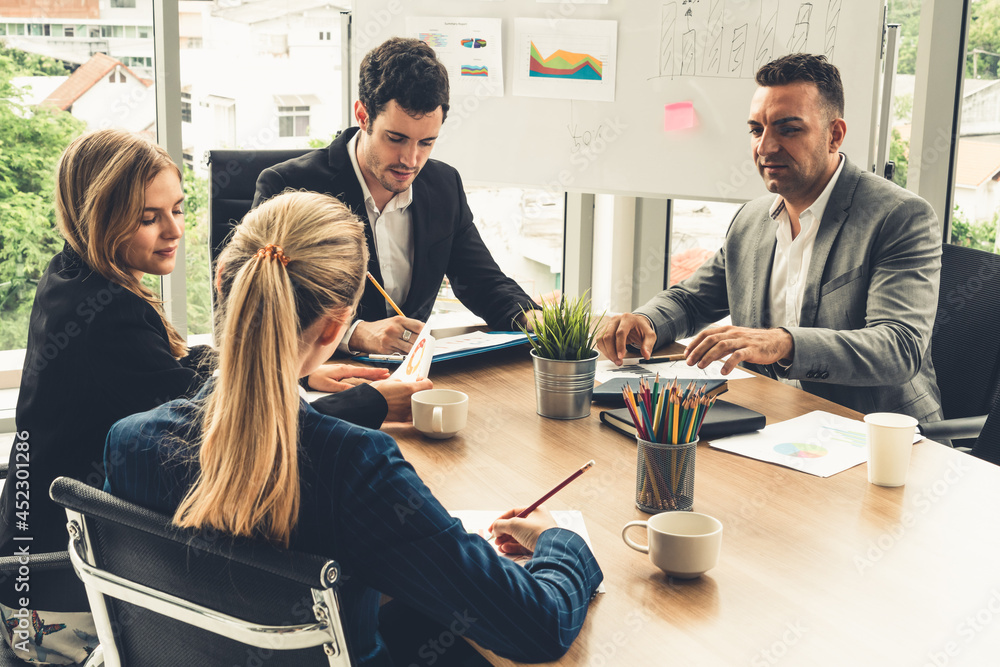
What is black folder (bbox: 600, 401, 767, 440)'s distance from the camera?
4.79 feet

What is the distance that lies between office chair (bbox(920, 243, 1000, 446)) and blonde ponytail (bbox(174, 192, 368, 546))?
1482 millimetres

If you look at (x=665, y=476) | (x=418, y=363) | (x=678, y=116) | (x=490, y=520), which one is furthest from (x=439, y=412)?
(x=678, y=116)

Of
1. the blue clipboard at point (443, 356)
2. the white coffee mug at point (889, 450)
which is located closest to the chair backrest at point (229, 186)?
the blue clipboard at point (443, 356)

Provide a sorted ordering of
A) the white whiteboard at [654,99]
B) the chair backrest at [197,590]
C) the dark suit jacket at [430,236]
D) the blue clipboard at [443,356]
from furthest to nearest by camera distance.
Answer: the white whiteboard at [654,99] → the dark suit jacket at [430,236] → the blue clipboard at [443,356] → the chair backrest at [197,590]

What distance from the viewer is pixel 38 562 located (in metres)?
1.17

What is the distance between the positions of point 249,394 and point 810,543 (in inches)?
28.6

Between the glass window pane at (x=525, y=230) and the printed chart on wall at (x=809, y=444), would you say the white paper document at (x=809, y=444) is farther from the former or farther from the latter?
the glass window pane at (x=525, y=230)

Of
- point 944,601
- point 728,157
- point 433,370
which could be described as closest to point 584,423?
point 433,370

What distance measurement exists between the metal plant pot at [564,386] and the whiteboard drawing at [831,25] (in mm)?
1373

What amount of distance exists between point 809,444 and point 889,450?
0.19m

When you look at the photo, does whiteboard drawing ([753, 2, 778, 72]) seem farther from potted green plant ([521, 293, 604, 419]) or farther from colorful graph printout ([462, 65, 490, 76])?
potted green plant ([521, 293, 604, 419])

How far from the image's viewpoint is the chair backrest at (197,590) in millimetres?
771

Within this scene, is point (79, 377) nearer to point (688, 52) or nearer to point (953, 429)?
point (953, 429)

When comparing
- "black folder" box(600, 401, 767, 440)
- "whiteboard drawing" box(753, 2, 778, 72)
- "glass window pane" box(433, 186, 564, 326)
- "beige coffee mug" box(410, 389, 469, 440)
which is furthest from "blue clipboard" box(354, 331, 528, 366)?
"glass window pane" box(433, 186, 564, 326)
